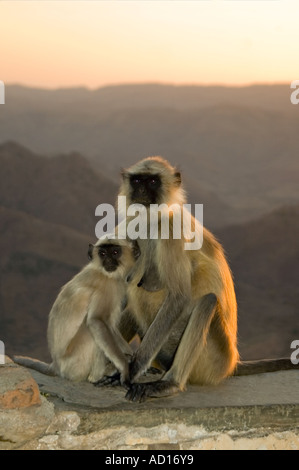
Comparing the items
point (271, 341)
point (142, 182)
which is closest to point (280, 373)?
point (142, 182)

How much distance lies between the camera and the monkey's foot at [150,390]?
4.13 metres

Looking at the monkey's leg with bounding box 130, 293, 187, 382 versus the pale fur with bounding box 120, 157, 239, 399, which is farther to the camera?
the monkey's leg with bounding box 130, 293, 187, 382

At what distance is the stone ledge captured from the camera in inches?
152

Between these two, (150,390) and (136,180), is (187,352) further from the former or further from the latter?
(136,180)

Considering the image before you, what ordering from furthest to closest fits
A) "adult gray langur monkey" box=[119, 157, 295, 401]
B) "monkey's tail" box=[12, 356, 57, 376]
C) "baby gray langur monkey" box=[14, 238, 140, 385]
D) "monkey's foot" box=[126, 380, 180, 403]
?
1. "monkey's tail" box=[12, 356, 57, 376]
2. "baby gray langur monkey" box=[14, 238, 140, 385]
3. "adult gray langur monkey" box=[119, 157, 295, 401]
4. "monkey's foot" box=[126, 380, 180, 403]

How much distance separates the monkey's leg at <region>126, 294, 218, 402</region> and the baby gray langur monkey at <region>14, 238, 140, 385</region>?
273 millimetres

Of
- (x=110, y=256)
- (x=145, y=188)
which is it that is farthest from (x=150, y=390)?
(x=145, y=188)

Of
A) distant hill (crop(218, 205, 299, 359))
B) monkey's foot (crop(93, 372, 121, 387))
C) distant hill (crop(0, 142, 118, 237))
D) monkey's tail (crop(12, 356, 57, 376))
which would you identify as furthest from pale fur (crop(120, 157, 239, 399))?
distant hill (crop(0, 142, 118, 237))

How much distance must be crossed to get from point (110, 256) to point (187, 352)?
77 centimetres

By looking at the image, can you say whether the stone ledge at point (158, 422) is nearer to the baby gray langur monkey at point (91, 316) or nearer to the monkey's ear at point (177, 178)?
the baby gray langur monkey at point (91, 316)

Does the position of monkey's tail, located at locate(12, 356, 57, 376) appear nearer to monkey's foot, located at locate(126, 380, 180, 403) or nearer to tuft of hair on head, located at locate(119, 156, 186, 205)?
monkey's foot, located at locate(126, 380, 180, 403)

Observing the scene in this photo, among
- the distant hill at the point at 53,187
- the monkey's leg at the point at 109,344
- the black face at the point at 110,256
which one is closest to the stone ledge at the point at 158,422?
the monkey's leg at the point at 109,344

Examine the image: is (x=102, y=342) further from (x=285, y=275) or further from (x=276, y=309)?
(x=285, y=275)

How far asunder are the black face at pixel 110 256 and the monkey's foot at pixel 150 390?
29.2 inches
